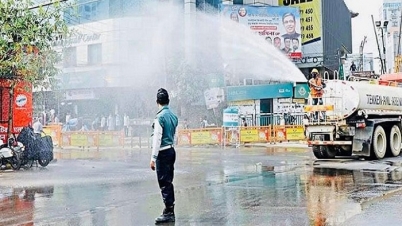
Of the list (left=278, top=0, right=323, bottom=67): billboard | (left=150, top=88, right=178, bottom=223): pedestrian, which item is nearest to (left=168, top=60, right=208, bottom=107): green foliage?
(left=278, top=0, right=323, bottom=67): billboard

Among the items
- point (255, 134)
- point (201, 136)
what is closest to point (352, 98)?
point (255, 134)

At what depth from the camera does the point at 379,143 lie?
16.6 metres

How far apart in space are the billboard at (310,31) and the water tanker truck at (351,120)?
25.0m

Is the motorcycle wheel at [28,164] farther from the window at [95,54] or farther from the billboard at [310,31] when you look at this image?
the billboard at [310,31]

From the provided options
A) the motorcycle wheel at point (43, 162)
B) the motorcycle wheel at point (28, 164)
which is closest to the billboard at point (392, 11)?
the motorcycle wheel at point (43, 162)

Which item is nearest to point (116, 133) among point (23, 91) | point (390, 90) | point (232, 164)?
point (23, 91)

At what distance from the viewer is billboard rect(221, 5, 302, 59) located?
1519 inches

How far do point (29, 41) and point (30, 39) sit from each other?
8 cm

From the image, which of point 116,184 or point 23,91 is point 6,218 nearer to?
point 116,184

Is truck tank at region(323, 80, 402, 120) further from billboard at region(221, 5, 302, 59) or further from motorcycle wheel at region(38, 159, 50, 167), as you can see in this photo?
billboard at region(221, 5, 302, 59)

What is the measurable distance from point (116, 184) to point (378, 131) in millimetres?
9133

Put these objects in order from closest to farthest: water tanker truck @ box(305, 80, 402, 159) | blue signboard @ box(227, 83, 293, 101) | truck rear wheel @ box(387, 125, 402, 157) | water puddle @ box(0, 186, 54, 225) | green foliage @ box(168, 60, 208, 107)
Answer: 1. water puddle @ box(0, 186, 54, 225)
2. water tanker truck @ box(305, 80, 402, 159)
3. truck rear wheel @ box(387, 125, 402, 157)
4. green foliage @ box(168, 60, 208, 107)
5. blue signboard @ box(227, 83, 293, 101)

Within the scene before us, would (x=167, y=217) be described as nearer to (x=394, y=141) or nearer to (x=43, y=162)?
(x=43, y=162)

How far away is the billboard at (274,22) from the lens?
127 ft
